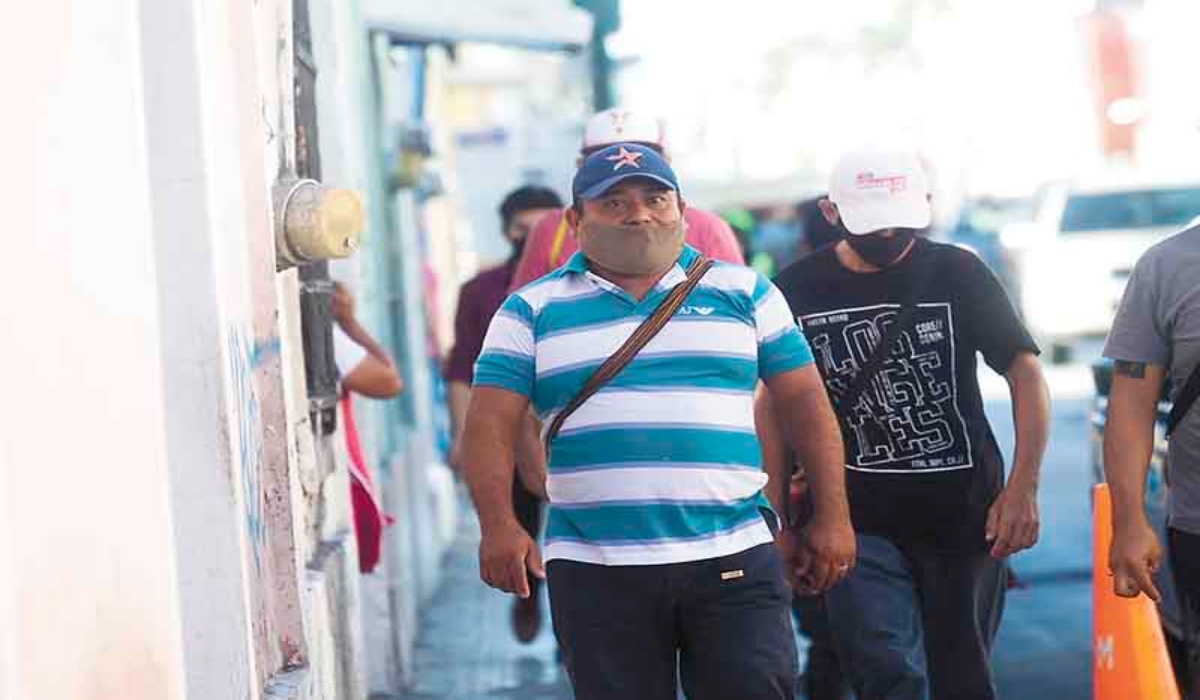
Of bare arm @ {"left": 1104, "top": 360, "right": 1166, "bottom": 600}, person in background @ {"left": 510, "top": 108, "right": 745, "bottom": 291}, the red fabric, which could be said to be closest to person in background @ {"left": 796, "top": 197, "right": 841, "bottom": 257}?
person in background @ {"left": 510, "top": 108, "right": 745, "bottom": 291}

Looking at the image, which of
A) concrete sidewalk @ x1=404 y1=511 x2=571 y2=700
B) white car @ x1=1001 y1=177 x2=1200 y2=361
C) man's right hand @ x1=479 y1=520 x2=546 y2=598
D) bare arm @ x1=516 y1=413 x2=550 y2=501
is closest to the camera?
man's right hand @ x1=479 y1=520 x2=546 y2=598

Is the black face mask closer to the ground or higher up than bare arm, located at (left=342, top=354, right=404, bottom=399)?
higher up

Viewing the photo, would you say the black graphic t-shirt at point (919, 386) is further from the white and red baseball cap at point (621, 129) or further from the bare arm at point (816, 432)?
the white and red baseball cap at point (621, 129)

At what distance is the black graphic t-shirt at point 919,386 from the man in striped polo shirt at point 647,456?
2.57 ft

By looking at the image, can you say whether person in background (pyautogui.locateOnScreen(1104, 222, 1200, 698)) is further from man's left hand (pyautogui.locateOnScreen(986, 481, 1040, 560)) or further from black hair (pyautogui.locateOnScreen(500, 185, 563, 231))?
black hair (pyautogui.locateOnScreen(500, 185, 563, 231))

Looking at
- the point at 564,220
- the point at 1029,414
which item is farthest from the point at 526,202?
the point at 1029,414

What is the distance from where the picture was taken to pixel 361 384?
725 centimetres

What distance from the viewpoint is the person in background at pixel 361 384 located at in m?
7.21

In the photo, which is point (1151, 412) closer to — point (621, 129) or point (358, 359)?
point (621, 129)

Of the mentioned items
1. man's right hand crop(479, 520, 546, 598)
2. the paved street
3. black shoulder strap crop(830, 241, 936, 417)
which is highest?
black shoulder strap crop(830, 241, 936, 417)

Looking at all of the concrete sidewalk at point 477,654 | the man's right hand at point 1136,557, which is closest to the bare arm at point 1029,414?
the man's right hand at point 1136,557

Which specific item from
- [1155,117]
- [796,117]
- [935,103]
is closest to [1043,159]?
[1155,117]

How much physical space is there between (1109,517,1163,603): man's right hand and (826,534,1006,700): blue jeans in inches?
24.0

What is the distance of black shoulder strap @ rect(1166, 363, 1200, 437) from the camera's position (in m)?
5.03
